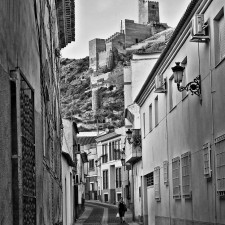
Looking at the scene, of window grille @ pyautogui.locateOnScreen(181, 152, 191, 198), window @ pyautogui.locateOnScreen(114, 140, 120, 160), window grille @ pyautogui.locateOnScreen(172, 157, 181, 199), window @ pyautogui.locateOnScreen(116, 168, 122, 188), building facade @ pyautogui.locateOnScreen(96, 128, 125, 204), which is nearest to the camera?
window grille @ pyautogui.locateOnScreen(181, 152, 191, 198)

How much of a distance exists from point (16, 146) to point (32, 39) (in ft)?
9.27

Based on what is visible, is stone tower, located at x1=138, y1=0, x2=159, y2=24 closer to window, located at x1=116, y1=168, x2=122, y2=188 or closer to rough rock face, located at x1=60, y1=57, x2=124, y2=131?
rough rock face, located at x1=60, y1=57, x2=124, y2=131

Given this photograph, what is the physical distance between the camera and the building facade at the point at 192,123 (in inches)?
514

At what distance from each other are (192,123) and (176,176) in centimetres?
320

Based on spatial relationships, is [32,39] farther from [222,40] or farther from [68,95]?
[68,95]

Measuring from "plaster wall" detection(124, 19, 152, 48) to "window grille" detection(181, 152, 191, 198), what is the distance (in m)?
109

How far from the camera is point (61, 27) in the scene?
2392 cm

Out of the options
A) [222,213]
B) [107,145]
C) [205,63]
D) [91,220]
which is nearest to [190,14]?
[205,63]

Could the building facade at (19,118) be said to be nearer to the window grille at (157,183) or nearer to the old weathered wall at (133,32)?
the window grille at (157,183)

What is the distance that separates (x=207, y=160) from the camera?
13891 mm

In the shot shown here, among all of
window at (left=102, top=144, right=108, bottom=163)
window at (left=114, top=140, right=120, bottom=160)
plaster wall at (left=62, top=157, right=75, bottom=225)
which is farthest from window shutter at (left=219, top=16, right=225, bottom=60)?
window at (left=102, top=144, right=108, bottom=163)

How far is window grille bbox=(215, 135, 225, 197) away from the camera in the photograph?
487 inches

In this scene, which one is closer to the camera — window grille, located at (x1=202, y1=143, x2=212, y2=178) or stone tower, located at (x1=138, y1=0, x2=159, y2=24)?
window grille, located at (x1=202, y1=143, x2=212, y2=178)

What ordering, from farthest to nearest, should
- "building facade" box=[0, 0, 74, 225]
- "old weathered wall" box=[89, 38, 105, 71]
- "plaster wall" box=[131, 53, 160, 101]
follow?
"old weathered wall" box=[89, 38, 105, 71] < "plaster wall" box=[131, 53, 160, 101] < "building facade" box=[0, 0, 74, 225]
